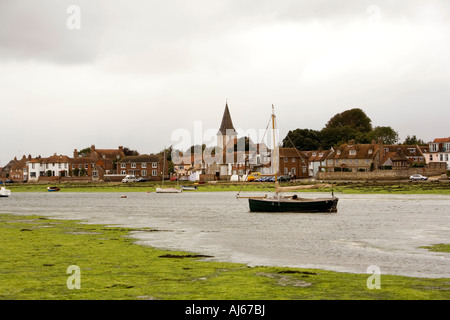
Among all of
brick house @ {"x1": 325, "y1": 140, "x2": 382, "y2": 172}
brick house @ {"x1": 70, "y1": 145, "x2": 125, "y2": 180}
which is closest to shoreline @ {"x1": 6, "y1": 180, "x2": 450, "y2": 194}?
brick house @ {"x1": 325, "y1": 140, "x2": 382, "y2": 172}

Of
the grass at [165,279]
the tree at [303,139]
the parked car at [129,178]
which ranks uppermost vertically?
the tree at [303,139]

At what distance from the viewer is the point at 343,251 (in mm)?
28203

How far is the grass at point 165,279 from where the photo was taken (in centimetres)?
1683

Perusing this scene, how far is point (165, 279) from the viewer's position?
1955 centimetres

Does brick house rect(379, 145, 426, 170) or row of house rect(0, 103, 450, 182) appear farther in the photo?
row of house rect(0, 103, 450, 182)

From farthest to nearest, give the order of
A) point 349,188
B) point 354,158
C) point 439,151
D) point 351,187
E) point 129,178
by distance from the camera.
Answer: point 129,178
point 439,151
point 354,158
point 351,187
point 349,188

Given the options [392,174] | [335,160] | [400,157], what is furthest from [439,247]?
[335,160]

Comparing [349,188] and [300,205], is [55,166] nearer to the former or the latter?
[349,188]

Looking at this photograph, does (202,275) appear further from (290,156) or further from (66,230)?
(290,156)

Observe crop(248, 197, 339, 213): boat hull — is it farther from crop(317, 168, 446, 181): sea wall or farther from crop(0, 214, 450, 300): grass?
crop(317, 168, 446, 181): sea wall

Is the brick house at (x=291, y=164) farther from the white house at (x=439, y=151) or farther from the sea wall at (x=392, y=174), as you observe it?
the white house at (x=439, y=151)

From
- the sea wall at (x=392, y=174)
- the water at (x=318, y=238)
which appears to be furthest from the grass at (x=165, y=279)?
the sea wall at (x=392, y=174)

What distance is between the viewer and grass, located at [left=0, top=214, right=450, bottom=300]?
663 inches

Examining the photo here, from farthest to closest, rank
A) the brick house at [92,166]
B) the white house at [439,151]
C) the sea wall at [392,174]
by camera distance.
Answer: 1. the brick house at [92,166]
2. the white house at [439,151]
3. the sea wall at [392,174]
